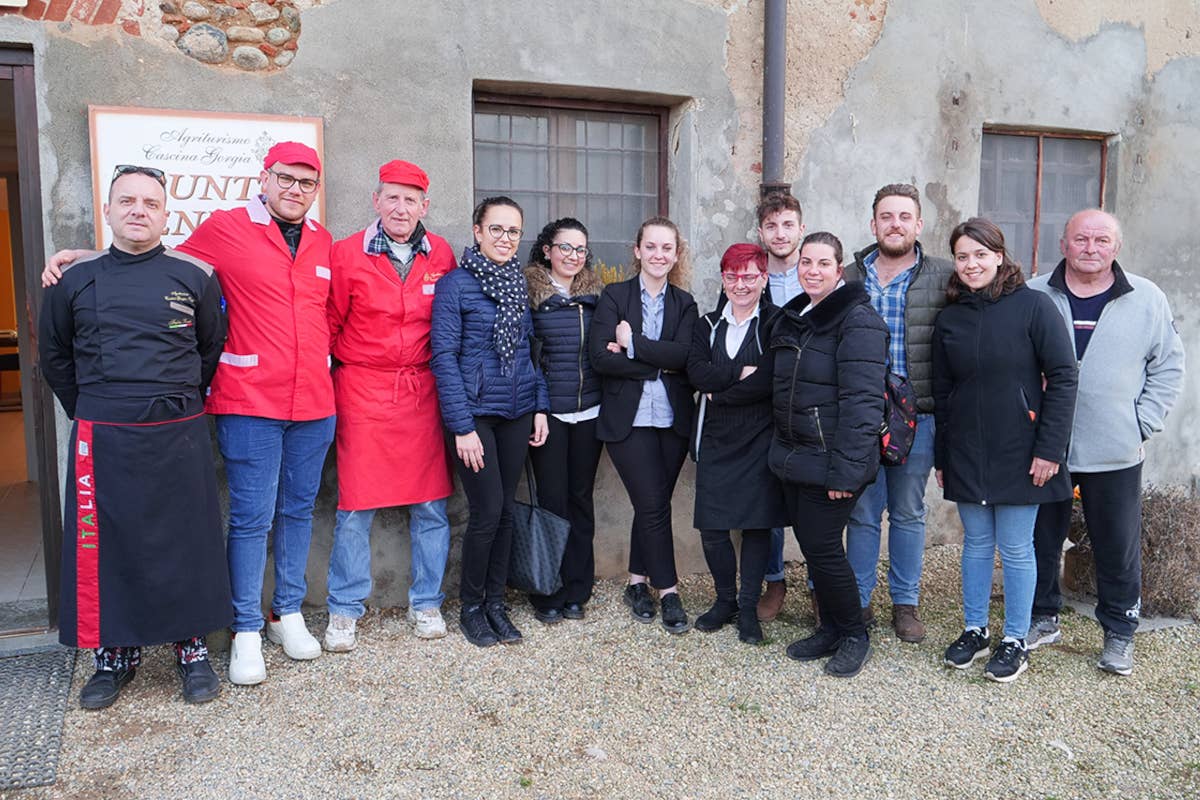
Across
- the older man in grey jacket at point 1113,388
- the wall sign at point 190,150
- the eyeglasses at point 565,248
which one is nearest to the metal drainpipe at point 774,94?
the eyeglasses at point 565,248

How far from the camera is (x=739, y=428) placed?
12.7ft

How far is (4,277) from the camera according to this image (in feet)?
43.3

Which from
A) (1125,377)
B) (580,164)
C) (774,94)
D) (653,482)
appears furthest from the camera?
(580,164)

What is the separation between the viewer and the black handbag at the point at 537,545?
408 cm

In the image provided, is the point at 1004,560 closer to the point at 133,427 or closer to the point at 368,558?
the point at 368,558

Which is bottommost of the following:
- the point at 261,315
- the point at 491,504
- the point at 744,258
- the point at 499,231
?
the point at 491,504

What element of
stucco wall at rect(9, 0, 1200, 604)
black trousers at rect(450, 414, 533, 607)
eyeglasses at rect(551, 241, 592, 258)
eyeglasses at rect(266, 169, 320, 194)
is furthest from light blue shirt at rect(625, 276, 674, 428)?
eyeglasses at rect(266, 169, 320, 194)

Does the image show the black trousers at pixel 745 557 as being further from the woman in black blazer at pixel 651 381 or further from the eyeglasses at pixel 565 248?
the eyeglasses at pixel 565 248

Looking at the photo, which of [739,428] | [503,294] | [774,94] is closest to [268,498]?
[503,294]

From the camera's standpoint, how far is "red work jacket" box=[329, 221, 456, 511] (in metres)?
3.74

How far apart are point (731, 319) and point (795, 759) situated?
71.7 inches

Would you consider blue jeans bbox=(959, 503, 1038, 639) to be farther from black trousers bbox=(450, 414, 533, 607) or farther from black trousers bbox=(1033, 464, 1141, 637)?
black trousers bbox=(450, 414, 533, 607)

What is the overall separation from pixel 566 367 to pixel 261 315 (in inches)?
51.4

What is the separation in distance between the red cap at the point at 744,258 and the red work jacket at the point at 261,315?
5.68 feet
